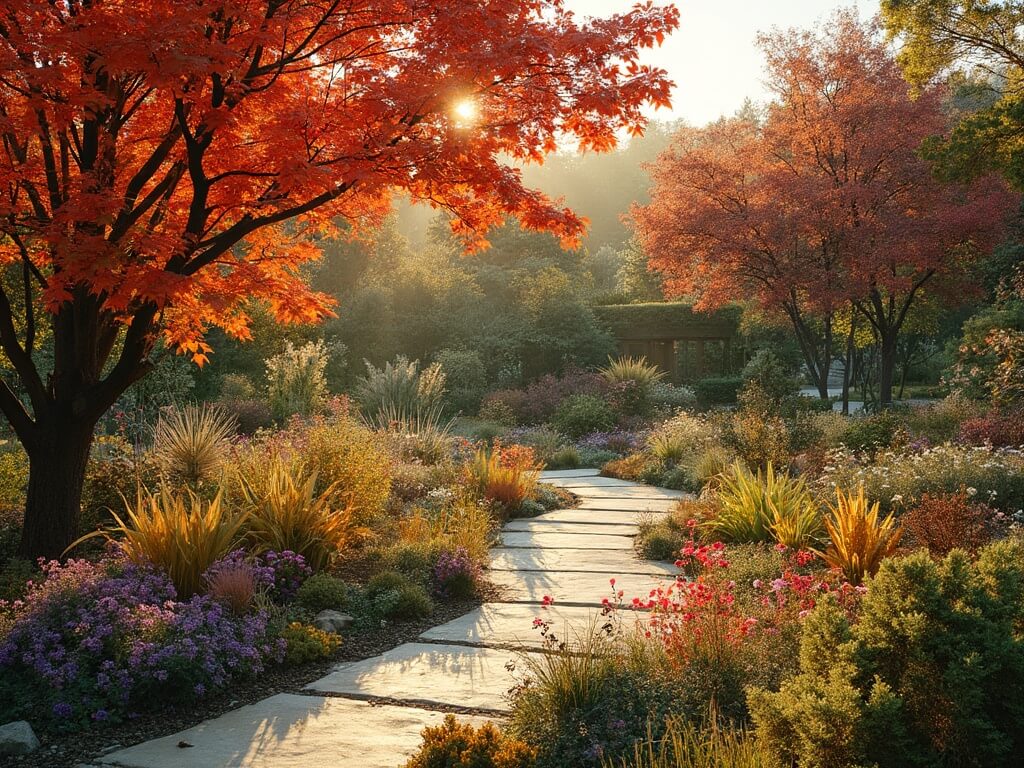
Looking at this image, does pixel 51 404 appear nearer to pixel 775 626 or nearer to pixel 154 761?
pixel 154 761

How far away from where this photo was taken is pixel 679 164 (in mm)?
15758

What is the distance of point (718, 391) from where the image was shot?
2130cm

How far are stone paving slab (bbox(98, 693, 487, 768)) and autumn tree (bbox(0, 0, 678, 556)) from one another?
7.31ft

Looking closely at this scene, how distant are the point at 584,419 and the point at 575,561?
926 centimetres

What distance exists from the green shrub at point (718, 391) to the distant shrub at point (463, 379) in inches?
214

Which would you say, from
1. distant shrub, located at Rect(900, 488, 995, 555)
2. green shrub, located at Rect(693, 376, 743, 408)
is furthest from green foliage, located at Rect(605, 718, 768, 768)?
green shrub, located at Rect(693, 376, 743, 408)

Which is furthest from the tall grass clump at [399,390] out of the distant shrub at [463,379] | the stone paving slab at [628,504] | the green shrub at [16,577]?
the green shrub at [16,577]

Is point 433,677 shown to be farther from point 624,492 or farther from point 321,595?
point 624,492

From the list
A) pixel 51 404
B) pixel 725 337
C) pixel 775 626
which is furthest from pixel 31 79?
pixel 725 337

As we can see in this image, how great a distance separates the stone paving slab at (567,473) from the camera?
1210cm

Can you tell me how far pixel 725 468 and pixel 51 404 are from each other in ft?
21.2

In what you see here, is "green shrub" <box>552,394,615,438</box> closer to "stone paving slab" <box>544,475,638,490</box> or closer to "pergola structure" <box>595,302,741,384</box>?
"stone paving slab" <box>544,475,638,490</box>

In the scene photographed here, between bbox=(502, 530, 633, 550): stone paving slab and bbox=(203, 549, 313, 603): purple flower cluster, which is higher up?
bbox=(203, 549, 313, 603): purple flower cluster

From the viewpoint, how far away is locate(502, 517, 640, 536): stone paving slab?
314 inches
